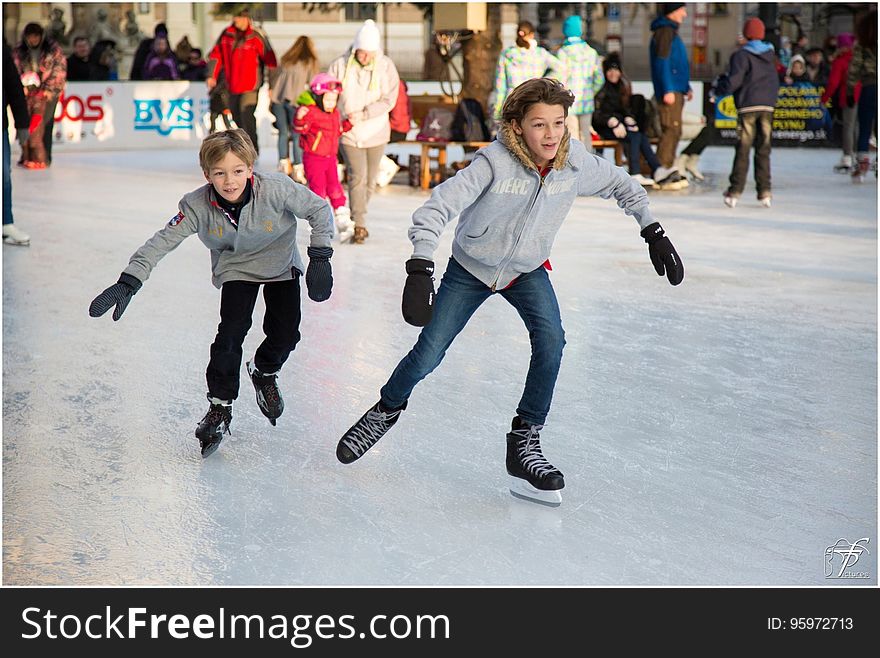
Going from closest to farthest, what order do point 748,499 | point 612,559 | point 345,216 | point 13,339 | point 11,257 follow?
1. point 612,559
2. point 748,499
3. point 13,339
4. point 11,257
5. point 345,216

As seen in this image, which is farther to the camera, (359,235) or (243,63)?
(243,63)

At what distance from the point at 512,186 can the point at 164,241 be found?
0.92 meters

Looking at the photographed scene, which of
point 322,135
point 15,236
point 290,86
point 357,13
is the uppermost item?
point 357,13

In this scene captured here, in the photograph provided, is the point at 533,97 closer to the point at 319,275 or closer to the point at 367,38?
the point at 319,275

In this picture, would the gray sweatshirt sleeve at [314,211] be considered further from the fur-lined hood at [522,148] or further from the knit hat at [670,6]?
the knit hat at [670,6]

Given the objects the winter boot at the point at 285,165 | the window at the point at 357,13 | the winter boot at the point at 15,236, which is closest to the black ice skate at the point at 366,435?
the winter boot at the point at 15,236

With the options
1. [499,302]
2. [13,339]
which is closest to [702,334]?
[499,302]

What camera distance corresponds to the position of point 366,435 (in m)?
3.15

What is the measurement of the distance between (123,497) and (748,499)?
60.4 inches

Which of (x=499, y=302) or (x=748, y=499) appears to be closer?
(x=748, y=499)

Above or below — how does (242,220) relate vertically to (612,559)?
above

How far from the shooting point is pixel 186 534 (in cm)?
279

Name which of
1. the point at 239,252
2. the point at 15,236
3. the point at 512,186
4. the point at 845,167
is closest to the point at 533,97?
the point at 512,186
